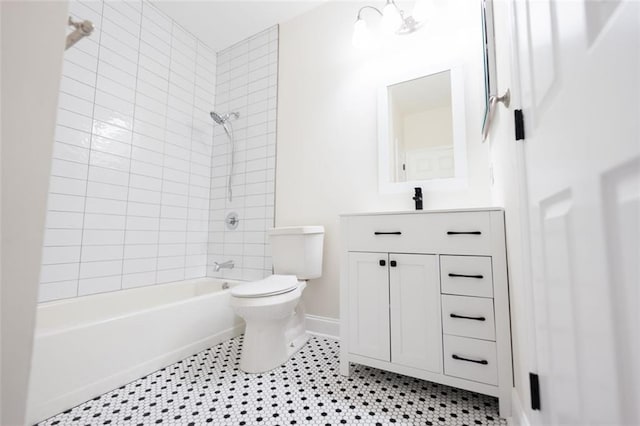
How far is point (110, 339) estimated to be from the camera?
4.12 ft

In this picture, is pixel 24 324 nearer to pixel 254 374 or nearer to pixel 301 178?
pixel 254 374

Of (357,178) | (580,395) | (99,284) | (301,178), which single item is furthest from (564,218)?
(99,284)

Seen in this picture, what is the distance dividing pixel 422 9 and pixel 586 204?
1.72m

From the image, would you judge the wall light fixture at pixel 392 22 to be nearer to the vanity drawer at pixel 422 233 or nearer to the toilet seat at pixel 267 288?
the vanity drawer at pixel 422 233

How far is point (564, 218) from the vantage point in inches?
20.1

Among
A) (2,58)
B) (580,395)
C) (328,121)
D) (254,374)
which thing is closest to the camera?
(2,58)

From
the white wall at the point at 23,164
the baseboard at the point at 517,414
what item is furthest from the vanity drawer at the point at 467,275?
the white wall at the point at 23,164

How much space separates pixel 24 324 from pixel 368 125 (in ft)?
5.99

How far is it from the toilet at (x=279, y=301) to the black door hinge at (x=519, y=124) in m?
1.20

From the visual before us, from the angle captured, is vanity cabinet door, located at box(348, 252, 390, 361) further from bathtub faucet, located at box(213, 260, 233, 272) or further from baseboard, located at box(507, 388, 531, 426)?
bathtub faucet, located at box(213, 260, 233, 272)

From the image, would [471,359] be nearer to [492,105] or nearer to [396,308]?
[396,308]

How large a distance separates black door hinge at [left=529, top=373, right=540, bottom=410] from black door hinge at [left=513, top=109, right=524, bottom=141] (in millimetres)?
658

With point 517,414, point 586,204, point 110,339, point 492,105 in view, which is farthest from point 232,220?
point 586,204

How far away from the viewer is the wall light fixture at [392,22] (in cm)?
163
